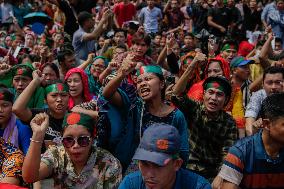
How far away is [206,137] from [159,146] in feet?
6.16

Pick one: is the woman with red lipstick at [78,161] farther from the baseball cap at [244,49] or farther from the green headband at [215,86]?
the baseball cap at [244,49]

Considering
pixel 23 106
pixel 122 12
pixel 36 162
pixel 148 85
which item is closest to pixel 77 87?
pixel 23 106

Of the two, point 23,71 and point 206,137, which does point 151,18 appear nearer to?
point 23,71

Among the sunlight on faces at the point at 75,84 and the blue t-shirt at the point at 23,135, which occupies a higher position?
the sunlight on faces at the point at 75,84

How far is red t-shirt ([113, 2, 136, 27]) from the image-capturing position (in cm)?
1344

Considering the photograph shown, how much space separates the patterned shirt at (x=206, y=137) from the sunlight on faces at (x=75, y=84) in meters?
1.32

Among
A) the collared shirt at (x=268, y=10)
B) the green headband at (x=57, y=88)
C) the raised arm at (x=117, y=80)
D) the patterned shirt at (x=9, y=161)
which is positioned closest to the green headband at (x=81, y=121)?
the raised arm at (x=117, y=80)

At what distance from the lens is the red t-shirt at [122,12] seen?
13438mm

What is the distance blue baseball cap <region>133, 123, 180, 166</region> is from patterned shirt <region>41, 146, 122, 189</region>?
878mm

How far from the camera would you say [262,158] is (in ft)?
10.3

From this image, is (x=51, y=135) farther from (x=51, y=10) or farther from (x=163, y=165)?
(x=51, y=10)

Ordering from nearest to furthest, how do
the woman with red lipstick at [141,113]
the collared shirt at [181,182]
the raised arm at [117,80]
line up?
the collared shirt at [181,182] < the raised arm at [117,80] < the woman with red lipstick at [141,113]

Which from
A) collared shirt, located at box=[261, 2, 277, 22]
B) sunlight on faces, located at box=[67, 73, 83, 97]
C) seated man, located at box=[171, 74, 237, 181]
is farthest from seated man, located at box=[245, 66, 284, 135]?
collared shirt, located at box=[261, 2, 277, 22]

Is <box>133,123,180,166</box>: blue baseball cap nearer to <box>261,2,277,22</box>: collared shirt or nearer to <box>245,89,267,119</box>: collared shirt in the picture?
<box>245,89,267,119</box>: collared shirt
